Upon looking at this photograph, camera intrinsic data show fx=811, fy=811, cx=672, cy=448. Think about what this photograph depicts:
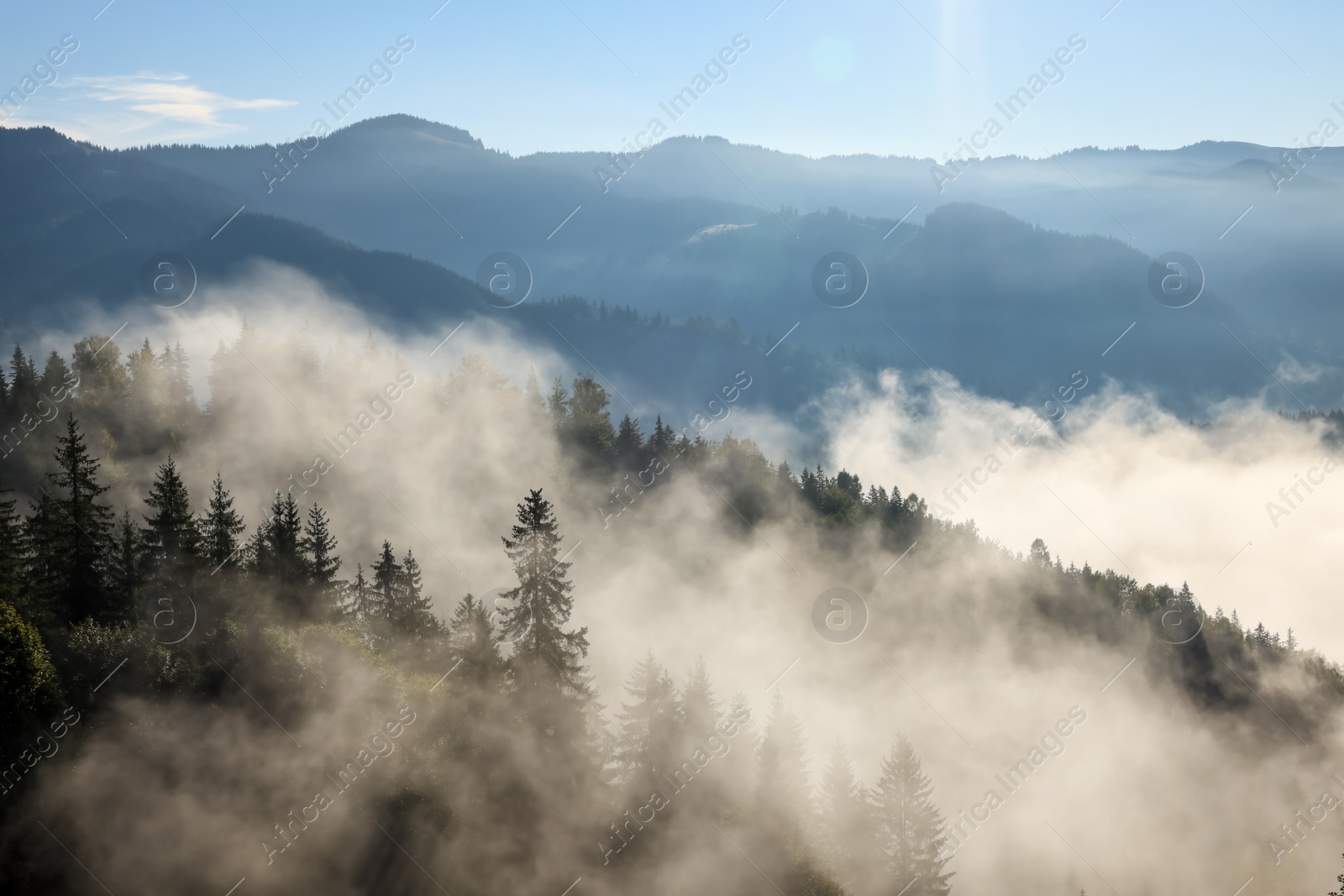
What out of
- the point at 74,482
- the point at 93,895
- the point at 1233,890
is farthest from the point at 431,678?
the point at 1233,890

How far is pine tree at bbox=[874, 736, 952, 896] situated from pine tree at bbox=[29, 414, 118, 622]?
45.3m

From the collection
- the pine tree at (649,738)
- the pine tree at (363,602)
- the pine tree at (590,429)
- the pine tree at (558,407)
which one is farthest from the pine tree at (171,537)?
the pine tree at (558,407)

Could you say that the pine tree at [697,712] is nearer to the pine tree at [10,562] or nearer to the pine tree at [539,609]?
the pine tree at [539,609]

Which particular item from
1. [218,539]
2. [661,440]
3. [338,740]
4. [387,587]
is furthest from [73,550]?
[661,440]

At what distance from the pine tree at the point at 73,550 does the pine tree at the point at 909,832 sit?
149 feet

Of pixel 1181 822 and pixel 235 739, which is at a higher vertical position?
pixel 235 739

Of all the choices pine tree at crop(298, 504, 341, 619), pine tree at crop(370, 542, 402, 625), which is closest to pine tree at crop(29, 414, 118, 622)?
pine tree at crop(298, 504, 341, 619)

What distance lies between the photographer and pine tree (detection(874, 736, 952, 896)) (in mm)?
48344

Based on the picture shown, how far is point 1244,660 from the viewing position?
114062 millimetres

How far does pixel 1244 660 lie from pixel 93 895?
132539mm

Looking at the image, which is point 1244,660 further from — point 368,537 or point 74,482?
point 74,482

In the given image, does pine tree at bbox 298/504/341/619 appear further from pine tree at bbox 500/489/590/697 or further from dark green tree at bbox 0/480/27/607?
pine tree at bbox 500/489/590/697

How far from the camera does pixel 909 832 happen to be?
Result: 49.4 m

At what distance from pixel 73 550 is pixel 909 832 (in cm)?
4959
